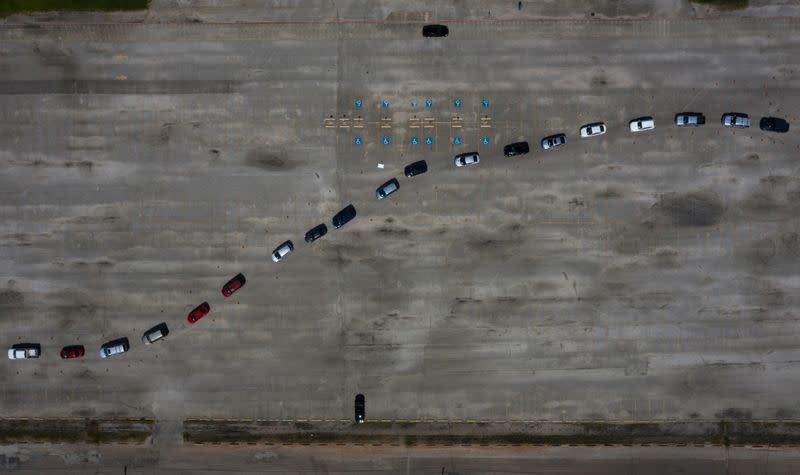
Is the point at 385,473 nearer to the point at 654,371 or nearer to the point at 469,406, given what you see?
the point at 469,406

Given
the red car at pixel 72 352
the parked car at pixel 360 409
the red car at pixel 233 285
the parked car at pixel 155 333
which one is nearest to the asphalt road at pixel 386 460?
the parked car at pixel 360 409

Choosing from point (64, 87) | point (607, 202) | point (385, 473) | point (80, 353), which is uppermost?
point (64, 87)

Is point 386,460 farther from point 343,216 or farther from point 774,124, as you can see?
point 774,124

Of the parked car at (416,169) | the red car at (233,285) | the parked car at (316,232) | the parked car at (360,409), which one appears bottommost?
the parked car at (360,409)

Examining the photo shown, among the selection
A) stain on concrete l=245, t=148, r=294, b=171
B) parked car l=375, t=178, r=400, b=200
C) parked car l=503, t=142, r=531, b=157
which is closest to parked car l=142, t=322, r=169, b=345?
stain on concrete l=245, t=148, r=294, b=171

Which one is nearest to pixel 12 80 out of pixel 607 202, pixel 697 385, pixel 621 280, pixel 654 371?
pixel 607 202

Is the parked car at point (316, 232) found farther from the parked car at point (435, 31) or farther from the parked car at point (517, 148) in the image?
the parked car at point (435, 31)
